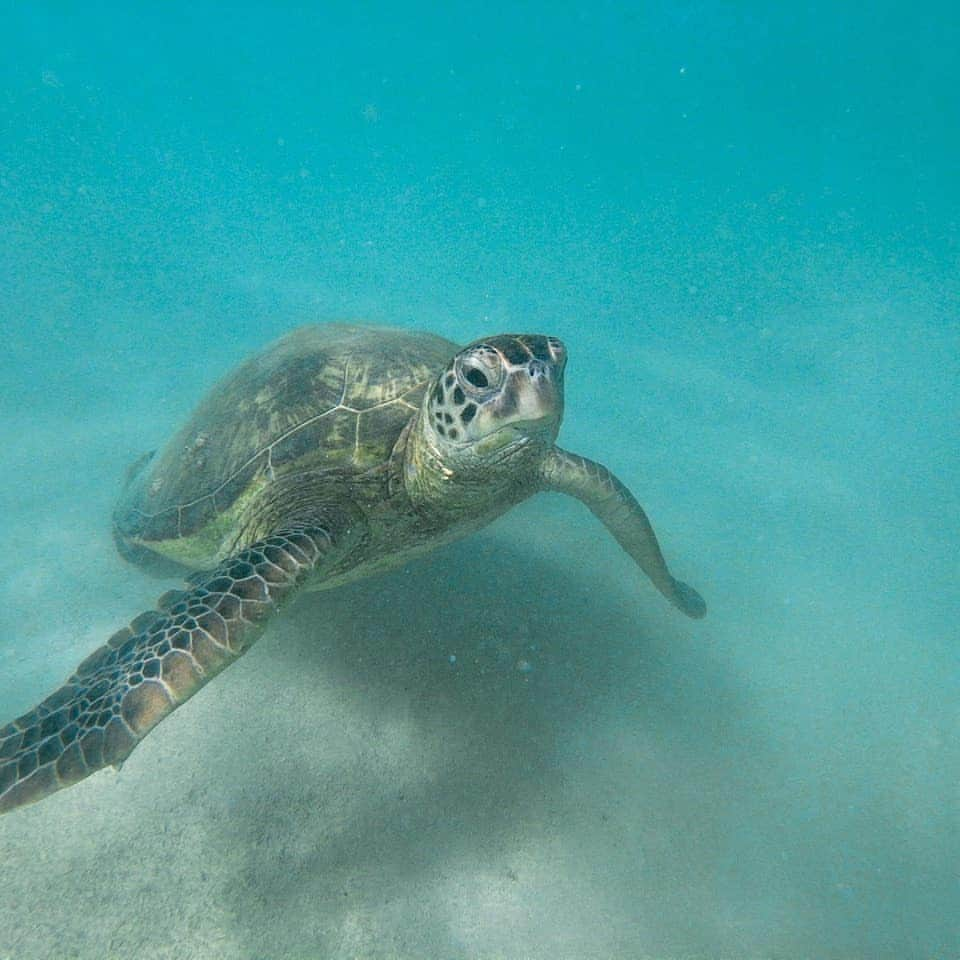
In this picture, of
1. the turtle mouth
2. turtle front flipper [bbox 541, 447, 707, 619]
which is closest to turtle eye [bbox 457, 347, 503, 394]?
the turtle mouth

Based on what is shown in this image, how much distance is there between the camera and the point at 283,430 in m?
3.93

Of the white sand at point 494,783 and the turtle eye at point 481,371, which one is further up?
the turtle eye at point 481,371

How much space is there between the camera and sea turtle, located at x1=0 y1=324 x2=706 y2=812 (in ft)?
7.61

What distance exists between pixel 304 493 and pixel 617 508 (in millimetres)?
2593

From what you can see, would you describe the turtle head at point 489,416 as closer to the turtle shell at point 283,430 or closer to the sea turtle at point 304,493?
the sea turtle at point 304,493

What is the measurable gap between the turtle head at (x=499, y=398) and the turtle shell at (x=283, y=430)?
2.83 ft

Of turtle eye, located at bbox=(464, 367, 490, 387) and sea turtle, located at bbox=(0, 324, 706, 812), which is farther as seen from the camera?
turtle eye, located at bbox=(464, 367, 490, 387)

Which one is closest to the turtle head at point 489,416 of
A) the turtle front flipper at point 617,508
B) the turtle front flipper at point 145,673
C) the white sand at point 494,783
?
the turtle front flipper at point 145,673

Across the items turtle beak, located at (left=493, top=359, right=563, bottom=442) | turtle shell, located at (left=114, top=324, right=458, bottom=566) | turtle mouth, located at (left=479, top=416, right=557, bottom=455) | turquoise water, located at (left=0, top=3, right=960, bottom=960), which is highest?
turtle beak, located at (left=493, top=359, right=563, bottom=442)

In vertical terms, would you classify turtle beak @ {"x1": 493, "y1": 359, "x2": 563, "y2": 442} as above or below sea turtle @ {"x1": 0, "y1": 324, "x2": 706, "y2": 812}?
above

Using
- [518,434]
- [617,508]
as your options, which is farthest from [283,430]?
[617,508]

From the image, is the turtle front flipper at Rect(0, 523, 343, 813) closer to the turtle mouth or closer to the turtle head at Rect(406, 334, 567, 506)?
the turtle head at Rect(406, 334, 567, 506)

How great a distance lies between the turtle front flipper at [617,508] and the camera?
4469mm

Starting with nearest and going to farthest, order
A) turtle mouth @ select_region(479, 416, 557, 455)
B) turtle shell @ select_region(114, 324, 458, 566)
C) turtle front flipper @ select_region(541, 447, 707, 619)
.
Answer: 1. turtle mouth @ select_region(479, 416, 557, 455)
2. turtle shell @ select_region(114, 324, 458, 566)
3. turtle front flipper @ select_region(541, 447, 707, 619)
